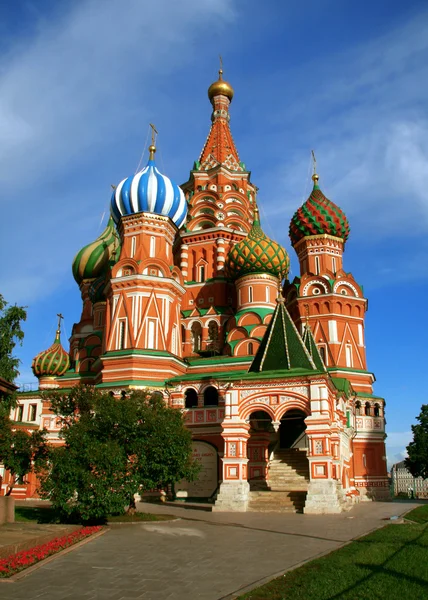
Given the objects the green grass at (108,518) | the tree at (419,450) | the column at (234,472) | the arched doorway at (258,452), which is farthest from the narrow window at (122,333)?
the tree at (419,450)

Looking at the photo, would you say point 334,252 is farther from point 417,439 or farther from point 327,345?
point 417,439

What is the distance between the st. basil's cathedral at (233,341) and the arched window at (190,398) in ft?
0.19

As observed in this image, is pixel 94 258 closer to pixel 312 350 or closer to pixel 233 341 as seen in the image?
pixel 233 341

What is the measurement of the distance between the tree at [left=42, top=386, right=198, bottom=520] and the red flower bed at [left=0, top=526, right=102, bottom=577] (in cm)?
183

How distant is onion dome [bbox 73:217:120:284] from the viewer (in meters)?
33.7

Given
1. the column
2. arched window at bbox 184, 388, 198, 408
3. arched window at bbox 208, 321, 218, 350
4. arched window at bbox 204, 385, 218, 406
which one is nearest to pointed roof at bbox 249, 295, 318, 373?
the column

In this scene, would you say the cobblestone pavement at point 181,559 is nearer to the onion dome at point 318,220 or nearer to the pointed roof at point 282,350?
the pointed roof at point 282,350

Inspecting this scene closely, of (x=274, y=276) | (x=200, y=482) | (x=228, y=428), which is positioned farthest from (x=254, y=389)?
(x=274, y=276)

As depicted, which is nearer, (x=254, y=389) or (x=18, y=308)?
(x=254, y=389)

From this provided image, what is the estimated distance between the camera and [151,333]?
2458 centimetres

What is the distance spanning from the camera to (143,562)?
292 inches

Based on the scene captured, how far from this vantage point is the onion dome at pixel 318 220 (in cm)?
2948

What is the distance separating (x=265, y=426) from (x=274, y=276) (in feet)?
33.9

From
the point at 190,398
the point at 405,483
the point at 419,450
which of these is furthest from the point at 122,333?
the point at 405,483
